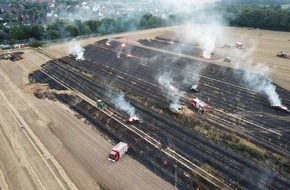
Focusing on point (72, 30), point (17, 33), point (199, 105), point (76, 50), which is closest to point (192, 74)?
point (199, 105)

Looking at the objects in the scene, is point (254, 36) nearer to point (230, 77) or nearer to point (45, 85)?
point (230, 77)

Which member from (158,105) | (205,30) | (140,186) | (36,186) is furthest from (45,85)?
(205,30)

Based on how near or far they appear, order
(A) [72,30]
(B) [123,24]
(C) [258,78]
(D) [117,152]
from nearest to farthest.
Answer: (D) [117,152]
(C) [258,78]
(A) [72,30]
(B) [123,24]

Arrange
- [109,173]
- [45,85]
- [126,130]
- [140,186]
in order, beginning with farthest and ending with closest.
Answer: [45,85] < [126,130] < [109,173] < [140,186]

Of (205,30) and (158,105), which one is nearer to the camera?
(158,105)

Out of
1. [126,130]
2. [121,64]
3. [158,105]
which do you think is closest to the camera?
[126,130]

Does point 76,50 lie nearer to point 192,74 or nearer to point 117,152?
point 192,74
